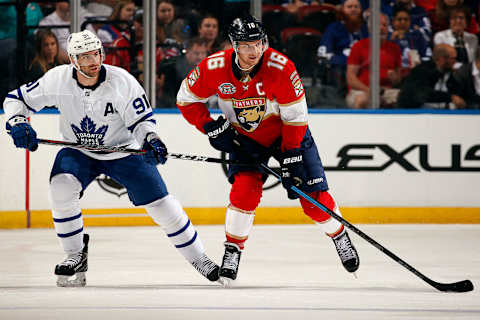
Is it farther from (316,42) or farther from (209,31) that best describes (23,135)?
(316,42)

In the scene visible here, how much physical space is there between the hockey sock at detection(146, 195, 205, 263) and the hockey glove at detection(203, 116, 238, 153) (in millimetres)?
324

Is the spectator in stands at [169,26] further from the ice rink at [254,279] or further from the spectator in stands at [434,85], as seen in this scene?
the spectator in stands at [434,85]

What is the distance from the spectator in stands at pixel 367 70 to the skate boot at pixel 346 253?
2.85 m

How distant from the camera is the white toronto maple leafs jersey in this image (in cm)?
390

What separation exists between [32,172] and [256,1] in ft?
6.92

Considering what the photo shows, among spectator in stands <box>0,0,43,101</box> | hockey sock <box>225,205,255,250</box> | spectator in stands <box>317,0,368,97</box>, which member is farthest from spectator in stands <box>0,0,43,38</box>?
hockey sock <box>225,205,255,250</box>

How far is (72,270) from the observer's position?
12.8 ft

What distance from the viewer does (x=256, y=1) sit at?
6.79 m

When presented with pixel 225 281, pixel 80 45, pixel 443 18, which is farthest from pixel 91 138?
pixel 443 18

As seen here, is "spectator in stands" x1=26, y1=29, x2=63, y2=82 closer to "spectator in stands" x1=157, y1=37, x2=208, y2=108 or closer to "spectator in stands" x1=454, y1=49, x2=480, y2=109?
"spectator in stands" x1=157, y1=37, x2=208, y2=108

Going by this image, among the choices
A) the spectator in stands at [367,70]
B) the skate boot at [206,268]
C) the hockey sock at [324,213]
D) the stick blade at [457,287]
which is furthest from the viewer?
the spectator in stands at [367,70]

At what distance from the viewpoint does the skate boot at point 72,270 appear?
3.91 metres

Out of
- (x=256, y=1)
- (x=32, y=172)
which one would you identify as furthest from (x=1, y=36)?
(x=256, y=1)

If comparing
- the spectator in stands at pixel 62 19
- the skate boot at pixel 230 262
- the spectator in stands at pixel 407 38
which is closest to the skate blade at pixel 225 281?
the skate boot at pixel 230 262
